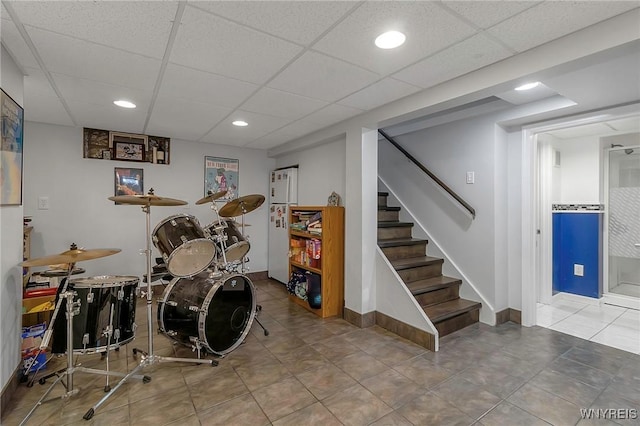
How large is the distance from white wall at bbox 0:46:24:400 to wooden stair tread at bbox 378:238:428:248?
317cm

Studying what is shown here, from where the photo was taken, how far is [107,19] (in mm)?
1575

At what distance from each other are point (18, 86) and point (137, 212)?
2.34 m

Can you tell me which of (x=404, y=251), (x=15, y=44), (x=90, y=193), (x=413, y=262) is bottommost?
(x=413, y=262)

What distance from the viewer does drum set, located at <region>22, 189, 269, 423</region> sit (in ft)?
6.62

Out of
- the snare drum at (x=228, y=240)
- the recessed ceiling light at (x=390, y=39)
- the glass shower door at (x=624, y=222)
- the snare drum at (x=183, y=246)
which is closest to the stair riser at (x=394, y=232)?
the snare drum at (x=228, y=240)

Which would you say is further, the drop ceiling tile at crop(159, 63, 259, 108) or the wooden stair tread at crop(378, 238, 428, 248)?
the wooden stair tread at crop(378, 238, 428, 248)

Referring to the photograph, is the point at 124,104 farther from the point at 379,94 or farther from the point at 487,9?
the point at 487,9

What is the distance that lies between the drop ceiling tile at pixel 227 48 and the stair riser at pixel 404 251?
2.42 m

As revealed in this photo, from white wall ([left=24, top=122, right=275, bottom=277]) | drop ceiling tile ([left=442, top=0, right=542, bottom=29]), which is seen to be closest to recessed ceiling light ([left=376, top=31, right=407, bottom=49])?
drop ceiling tile ([left=442, top=0, right=542, bottom=29])

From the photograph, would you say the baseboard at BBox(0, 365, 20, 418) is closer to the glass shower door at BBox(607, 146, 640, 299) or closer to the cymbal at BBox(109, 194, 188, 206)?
the cymbal at BBox(109, 194, 188, 206)

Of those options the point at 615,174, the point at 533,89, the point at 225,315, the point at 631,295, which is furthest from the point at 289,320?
the point at 615,174

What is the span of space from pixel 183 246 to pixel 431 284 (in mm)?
2623

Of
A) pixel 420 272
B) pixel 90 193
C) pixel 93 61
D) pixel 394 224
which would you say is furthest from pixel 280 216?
pixel 93 61

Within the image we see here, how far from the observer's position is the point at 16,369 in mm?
2086
